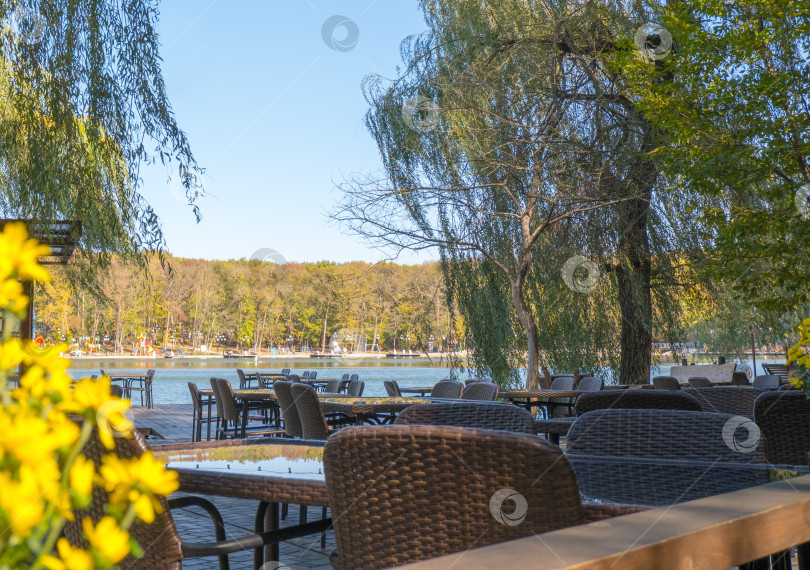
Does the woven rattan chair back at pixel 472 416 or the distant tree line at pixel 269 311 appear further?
the distant tree line at pixel 269 311

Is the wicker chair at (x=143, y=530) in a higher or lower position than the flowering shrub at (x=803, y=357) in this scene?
lower

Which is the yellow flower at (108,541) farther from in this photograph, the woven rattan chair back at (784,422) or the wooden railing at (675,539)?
the woven rattan chair back at (784,422)

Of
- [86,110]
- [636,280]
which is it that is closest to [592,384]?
[636,280]

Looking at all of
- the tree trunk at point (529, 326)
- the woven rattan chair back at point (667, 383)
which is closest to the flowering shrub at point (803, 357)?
the woven rattan chair back at point (667, 383)

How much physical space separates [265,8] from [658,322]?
6.76 metres

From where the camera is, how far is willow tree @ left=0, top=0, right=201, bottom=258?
4773mm

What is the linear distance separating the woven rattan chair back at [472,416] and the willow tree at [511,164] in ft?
21.3

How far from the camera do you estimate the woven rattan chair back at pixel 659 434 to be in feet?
7.00

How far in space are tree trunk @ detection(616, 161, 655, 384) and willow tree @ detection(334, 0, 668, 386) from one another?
0.02 meters

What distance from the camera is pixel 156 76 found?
16.9 feet

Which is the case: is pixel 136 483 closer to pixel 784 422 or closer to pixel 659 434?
pixel 659 434

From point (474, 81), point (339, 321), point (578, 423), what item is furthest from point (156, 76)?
point (339, 321)

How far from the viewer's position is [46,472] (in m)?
0.42

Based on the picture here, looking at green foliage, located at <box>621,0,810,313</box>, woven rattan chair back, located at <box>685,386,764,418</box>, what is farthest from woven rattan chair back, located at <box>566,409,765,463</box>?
green foliage, located at <box>621,0,810,313</box>
